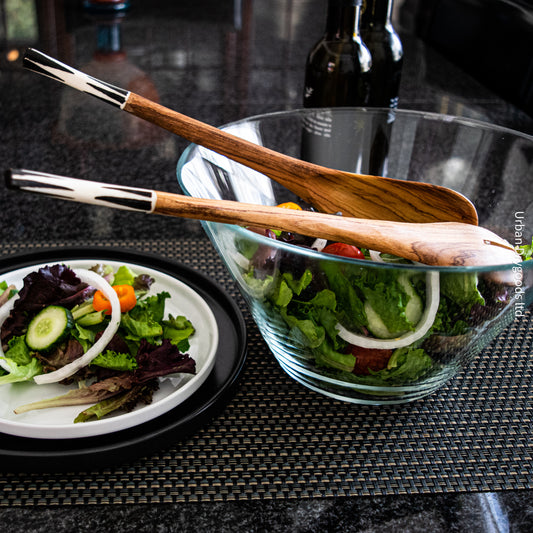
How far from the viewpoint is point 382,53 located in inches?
40.6

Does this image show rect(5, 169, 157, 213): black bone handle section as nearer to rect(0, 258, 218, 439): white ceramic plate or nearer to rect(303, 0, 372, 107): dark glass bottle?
rect(0, 258, 218, 439): white ceramic plate

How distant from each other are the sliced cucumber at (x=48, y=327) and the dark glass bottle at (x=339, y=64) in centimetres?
55

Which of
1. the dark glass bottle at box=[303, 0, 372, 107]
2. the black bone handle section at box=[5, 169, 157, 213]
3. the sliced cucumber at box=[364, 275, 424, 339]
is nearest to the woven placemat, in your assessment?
the sliced cucumber at box=[364, 275, 424, 339]

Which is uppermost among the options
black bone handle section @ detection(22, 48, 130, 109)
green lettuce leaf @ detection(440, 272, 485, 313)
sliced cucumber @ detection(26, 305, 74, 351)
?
black bone handle section @ detection(22, 48, 130, 109)

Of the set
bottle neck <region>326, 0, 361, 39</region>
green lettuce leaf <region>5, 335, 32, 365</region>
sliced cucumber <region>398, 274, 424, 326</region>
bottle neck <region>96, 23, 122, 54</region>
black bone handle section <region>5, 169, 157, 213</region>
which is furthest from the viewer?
bottle neck <region>96, 23, 122, 54</region>

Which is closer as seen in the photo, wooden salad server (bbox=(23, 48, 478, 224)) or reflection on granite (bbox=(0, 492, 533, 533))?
reflection on granite (bbox=(0, 492, 533, 533))

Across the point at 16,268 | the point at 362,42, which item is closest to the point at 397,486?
the point at 16,268

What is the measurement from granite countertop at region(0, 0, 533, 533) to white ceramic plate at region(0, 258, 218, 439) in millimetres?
75

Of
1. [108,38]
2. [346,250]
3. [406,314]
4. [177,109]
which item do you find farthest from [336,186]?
[108,38]

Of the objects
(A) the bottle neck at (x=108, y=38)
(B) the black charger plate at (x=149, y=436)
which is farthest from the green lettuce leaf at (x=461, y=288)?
(A) the bottle neck at (x=108, y=38)

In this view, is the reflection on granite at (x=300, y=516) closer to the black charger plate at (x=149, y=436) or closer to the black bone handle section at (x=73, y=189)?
the black charger plate at (x=149, y=436)

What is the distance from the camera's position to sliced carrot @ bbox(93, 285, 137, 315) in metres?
0.74

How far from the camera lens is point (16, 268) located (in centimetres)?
88

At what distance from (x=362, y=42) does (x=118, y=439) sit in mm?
718
